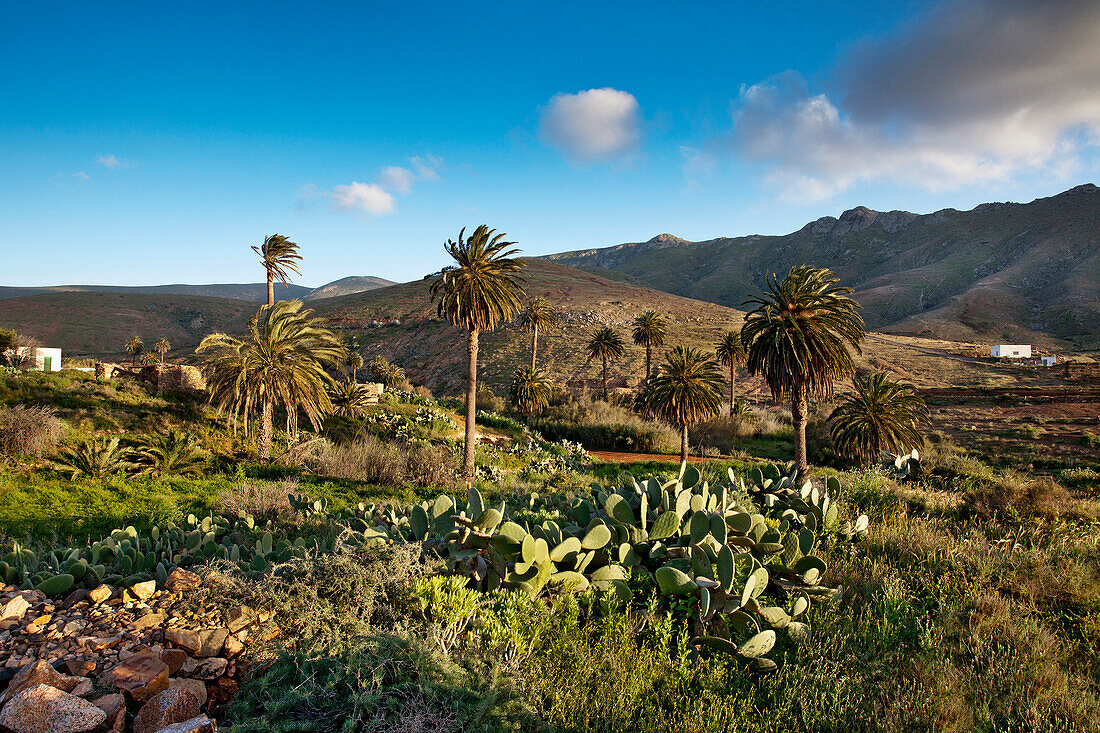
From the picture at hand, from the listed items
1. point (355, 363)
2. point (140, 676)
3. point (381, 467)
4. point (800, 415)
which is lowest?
point (381, 467)

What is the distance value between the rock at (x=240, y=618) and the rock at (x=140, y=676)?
0.50m

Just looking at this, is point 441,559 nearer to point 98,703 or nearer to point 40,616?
point 98,703

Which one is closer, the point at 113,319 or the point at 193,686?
the point at 193,686

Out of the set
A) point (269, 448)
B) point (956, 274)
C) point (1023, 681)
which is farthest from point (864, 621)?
point (956, 274)

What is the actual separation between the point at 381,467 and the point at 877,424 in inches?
720

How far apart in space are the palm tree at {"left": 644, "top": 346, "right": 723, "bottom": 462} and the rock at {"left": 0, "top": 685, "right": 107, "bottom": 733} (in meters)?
20.1

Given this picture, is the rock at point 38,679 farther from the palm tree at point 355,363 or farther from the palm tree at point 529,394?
the palm tree at point 529,394

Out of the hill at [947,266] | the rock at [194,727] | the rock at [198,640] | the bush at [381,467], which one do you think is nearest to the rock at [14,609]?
the rock at [198,640]

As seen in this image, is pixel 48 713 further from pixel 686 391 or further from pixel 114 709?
pixel 686 391

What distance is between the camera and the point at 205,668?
10.5ft

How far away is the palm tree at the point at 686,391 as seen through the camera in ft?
71.3

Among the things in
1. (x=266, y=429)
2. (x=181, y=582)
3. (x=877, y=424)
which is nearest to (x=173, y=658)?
(x=181, y=582)

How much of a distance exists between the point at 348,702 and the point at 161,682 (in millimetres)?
1053

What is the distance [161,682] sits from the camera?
115 inches
